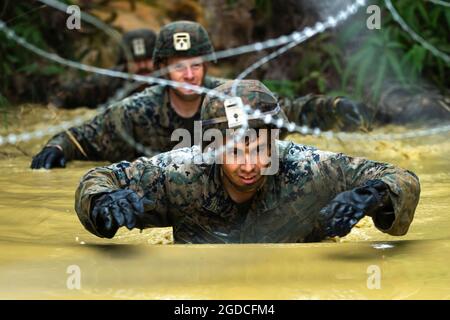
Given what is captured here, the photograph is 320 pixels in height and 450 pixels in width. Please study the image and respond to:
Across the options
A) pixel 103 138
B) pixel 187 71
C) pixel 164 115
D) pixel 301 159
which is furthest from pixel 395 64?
pixel 301 159

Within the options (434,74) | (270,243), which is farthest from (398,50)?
(270,243)

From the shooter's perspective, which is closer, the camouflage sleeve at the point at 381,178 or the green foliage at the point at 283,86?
the camouflage sleeve at the point at 381,178

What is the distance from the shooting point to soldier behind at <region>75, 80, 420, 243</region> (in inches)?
175

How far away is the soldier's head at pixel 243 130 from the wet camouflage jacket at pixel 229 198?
0.15m

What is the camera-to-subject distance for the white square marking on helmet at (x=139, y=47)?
342 inches

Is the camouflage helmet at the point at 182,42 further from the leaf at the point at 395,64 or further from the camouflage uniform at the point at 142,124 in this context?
the leaf at the point at 395,64

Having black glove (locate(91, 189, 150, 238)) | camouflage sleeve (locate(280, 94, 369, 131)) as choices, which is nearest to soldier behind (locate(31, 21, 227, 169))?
camouflage sleeve (locate(280, 94, 369, 131))

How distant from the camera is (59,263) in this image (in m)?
4.23

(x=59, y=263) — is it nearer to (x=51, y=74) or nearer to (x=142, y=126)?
(x=142, y=126)

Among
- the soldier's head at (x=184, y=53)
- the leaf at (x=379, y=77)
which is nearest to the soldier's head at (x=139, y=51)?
the soldier's head at (x=184, y=53)

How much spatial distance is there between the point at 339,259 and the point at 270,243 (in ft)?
1.66

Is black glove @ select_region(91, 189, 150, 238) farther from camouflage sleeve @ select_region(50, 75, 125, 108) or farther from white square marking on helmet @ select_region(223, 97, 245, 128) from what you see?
camouflage sleeve @ select_region(50, 75, 125, 108)

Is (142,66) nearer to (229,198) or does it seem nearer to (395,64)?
(395,64)
